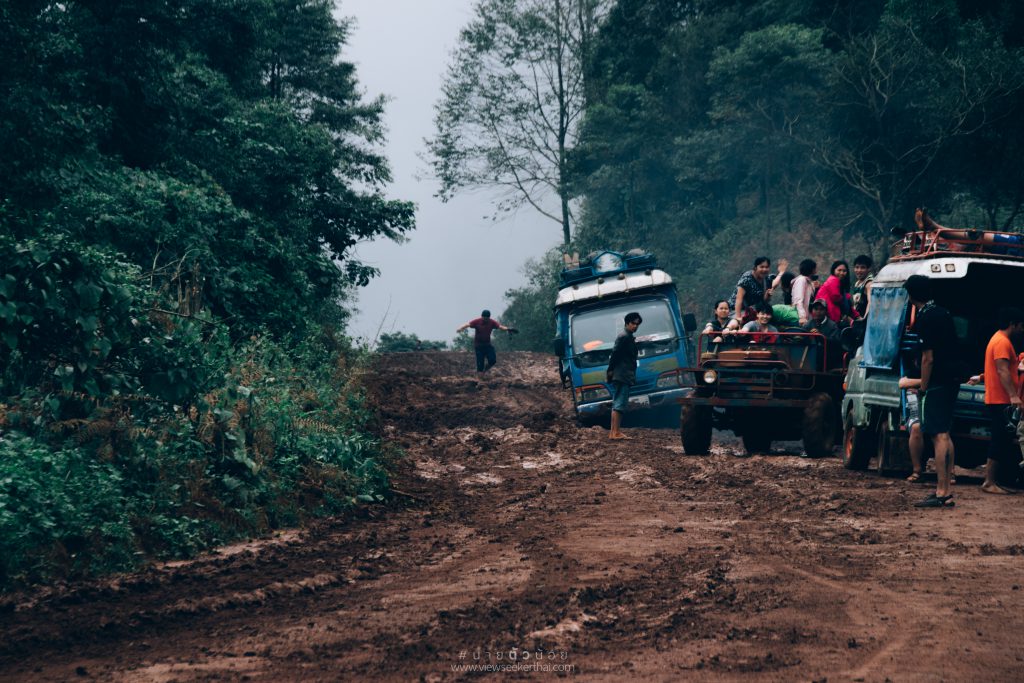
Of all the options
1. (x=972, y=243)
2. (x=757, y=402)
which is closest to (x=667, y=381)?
(x=757, y=402)

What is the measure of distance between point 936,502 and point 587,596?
440cm

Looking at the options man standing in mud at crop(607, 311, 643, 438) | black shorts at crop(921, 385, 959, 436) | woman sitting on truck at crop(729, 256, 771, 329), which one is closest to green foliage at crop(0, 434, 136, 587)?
black shorts at crop(921, 385, 959, 436)

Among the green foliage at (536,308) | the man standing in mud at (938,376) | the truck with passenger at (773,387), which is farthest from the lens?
the green foliage at (536,308)

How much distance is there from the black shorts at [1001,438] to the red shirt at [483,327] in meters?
19.0

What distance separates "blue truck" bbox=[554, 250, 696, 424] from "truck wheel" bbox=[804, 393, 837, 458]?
4093 millimetres

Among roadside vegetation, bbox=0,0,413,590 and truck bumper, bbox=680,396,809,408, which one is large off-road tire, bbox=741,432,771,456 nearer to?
truck bumper, bbox=680,396,809,408

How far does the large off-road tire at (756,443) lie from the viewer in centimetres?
1514

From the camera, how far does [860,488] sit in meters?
11.1

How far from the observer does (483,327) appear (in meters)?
29.8

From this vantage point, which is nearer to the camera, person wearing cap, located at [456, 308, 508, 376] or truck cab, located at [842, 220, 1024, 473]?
truck cab, located at [842, 220, 1024, 473]

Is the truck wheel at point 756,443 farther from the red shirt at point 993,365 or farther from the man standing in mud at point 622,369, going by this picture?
the red shirt at point 993,365

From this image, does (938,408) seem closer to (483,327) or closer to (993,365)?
(993,365)

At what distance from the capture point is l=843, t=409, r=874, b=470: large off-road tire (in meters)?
12.7

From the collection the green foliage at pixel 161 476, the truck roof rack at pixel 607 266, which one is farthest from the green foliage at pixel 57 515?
the truck roof rack at pixel 607 266
